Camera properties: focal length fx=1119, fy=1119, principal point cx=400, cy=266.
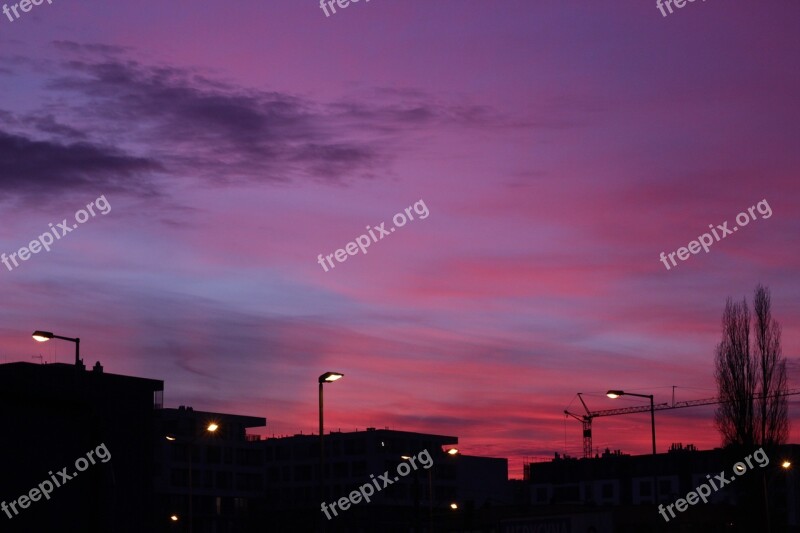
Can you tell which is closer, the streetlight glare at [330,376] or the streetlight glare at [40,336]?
the streetlight glare at [330,376]

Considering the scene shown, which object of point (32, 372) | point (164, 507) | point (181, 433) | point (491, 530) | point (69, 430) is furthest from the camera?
point (181, 433)

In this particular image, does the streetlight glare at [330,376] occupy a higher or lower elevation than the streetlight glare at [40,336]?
lower

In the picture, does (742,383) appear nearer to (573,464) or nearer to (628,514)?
(628,514)

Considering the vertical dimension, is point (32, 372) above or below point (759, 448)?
above

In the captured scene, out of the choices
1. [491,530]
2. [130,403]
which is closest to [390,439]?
[130,403]

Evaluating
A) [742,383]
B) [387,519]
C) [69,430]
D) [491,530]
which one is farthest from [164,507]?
[491,530]

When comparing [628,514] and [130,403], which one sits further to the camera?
[130,403]

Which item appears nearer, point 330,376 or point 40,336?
point 330,376

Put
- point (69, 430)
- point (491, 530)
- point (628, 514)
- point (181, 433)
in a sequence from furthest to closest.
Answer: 1. point (181, 433)
2. point (69, 430)
3. point (628, 514)
4. point (491, 530)

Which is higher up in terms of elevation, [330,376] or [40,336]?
[40,336]

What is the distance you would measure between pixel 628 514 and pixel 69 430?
123ft

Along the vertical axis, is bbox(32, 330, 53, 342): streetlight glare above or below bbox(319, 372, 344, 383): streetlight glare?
above

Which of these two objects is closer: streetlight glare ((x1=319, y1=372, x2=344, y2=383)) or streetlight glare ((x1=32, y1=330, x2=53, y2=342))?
streetlight glare ((x1=319, y1=372, x2=344, y2=383))

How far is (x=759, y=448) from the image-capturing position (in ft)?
263
